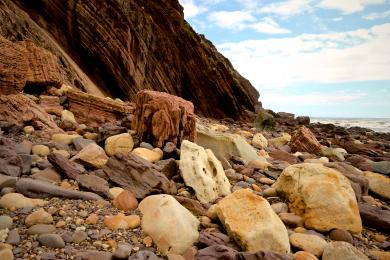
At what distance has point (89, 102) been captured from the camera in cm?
688

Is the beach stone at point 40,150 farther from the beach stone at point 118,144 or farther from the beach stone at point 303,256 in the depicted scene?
the beach stone at point 303,256

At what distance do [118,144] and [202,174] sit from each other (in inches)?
60.4

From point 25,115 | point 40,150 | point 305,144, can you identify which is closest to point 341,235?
point 40,150

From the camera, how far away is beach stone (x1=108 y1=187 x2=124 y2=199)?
343 cm

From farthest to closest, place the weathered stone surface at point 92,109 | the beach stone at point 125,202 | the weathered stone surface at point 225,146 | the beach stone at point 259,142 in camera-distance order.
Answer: the beach stone at point 259,142, the weathered stone surface at point 92,109, the weathered stone surface at point 225,146, the beach stone at point 125,202

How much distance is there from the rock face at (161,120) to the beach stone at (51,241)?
2890mm

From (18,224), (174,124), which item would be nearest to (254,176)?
(174,124)

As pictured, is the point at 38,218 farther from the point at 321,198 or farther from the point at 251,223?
the point at 321,198

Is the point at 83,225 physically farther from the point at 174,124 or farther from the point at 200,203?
the point at 174,124

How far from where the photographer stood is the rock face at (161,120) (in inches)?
212

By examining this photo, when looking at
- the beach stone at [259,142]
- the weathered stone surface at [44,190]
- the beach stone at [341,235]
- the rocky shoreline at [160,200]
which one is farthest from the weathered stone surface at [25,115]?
the beach stone at [259,142]

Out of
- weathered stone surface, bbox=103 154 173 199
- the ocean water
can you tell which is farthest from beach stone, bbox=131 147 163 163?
the ocean water

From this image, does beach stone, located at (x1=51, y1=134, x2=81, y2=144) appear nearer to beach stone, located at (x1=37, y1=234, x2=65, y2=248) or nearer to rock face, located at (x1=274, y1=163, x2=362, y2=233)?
beach stone, located at (x1=37, y1=234, x2=65, y2=248)

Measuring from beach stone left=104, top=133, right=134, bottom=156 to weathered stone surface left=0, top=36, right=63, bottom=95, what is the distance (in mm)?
2613
